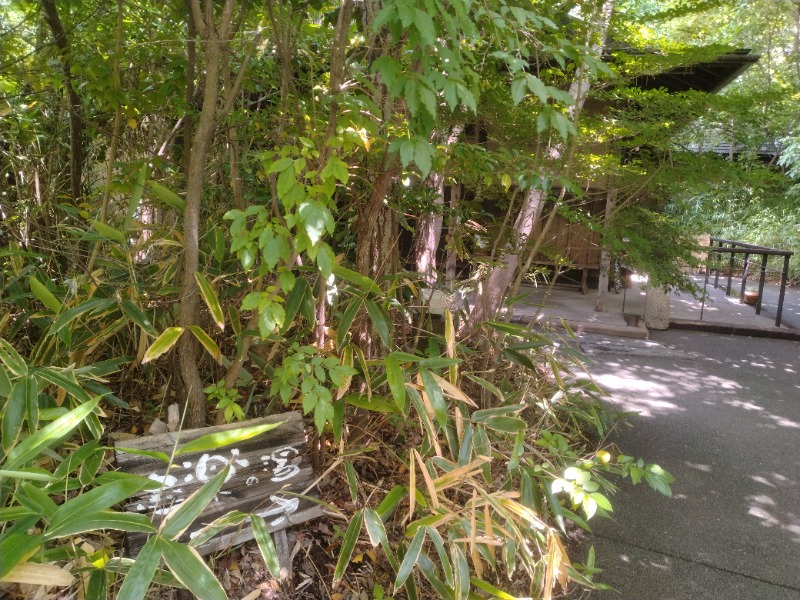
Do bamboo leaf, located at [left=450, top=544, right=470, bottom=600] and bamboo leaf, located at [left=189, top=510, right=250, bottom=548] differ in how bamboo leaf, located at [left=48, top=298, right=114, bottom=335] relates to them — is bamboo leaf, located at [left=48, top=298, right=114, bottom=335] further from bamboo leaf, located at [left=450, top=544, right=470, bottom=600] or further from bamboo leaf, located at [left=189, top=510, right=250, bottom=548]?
bamboo leaf, located at [left=450, top=544, right=470, bottom=600]

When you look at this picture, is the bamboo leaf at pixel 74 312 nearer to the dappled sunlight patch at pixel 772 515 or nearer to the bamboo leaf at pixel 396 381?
the bamboo leaf at pixel 396 381

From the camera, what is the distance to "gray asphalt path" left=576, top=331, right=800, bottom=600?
103 inches

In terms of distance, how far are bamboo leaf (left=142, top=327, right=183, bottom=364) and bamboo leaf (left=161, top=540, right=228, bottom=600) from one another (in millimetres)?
707

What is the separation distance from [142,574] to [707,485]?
10.7ft

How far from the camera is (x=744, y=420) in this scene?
14.4ft

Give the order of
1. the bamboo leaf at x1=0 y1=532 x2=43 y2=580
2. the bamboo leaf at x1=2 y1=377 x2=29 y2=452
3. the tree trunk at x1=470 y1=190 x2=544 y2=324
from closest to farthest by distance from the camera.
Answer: the bamboo leaf at x1=0 y1=532 x2=43 y2=580 < the bamboo leaf at x1=2 y1=377 x2=29 y2=452 < the tree trunk at x1=470 y1=190 x2=544 y2=324

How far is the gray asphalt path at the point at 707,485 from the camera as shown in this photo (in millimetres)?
2607

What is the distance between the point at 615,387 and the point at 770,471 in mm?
1467

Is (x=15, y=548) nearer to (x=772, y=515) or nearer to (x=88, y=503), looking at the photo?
(x=88, y=503)

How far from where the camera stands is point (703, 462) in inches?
144

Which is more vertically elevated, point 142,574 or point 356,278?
point 356,278

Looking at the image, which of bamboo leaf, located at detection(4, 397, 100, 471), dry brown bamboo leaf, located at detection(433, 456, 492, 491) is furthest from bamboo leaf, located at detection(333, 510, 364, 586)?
bamboo leaf, located at detection(4, 397, 100, 471)

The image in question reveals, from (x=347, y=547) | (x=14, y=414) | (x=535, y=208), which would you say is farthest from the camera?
(x=535, y=208)

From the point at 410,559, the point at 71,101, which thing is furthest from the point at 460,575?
the point at 71,101
